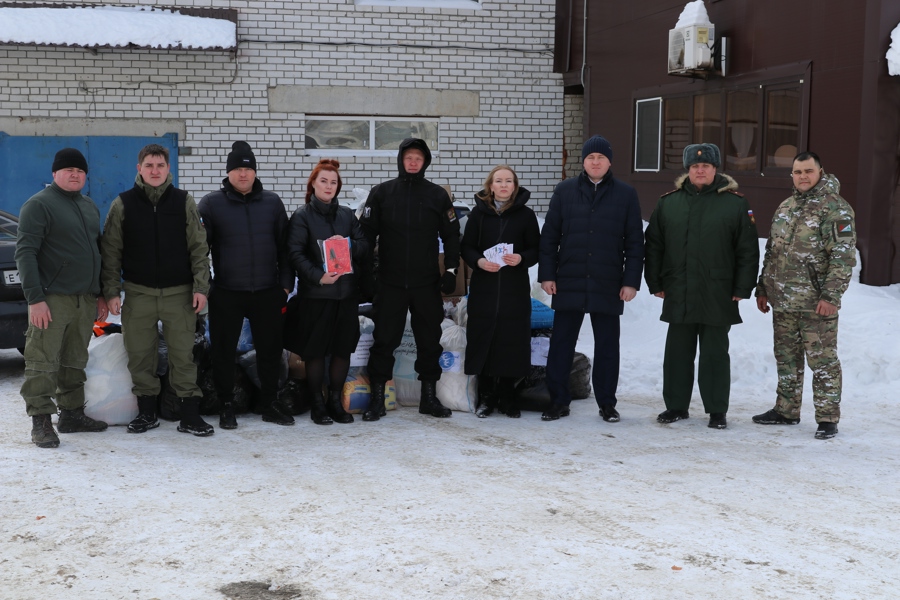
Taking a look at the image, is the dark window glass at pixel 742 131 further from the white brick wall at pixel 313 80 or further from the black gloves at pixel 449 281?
the black gloves at pixel 449 281

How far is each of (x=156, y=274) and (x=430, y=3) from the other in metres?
8.68

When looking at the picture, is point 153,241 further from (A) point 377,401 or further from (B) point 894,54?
Result: (B) point 894,54

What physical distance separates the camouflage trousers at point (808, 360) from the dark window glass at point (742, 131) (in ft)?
14.8

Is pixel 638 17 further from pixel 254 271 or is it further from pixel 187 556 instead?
pixel 187 556

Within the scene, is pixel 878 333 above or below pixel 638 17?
below

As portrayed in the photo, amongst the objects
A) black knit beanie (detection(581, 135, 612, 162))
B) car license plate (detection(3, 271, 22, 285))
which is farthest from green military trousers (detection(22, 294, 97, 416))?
black knit beanie (detection(581, 135, 612, 162))

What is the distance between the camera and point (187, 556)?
3953mm

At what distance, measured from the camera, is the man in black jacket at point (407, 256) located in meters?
6.37

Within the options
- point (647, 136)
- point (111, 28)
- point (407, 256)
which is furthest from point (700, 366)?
point (111, 28)

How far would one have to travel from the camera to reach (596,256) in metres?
6.30

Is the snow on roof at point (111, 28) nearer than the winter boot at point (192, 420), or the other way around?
the winter boot at point (192, 420)

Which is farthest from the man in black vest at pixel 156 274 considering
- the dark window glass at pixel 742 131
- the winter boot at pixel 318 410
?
the dark window glass at pixel 742 131

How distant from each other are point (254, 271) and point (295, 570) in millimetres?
2602

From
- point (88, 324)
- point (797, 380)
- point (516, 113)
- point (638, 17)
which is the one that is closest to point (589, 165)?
point (797, 380)
